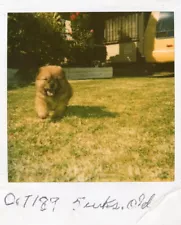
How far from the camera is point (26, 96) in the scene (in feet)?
2.76

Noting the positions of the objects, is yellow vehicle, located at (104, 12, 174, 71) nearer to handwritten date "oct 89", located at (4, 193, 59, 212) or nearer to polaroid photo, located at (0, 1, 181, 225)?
polaroid photo, located at (0, 1, 181, 225)

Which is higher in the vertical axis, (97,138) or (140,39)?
(140,39)

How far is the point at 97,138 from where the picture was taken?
84 cm

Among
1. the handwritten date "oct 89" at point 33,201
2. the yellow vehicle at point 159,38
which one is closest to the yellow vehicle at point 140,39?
the yellow vehicle at point 159,38

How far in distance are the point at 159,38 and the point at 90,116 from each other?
0.61ft

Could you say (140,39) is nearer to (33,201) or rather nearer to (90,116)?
(90,116)

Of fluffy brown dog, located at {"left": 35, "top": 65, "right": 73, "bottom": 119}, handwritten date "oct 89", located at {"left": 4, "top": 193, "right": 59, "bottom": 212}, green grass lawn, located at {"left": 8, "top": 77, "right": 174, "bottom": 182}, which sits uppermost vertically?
fluffy brown dog, located at {"left": 35, "top": 65, "right": 73, "bottom": 119}

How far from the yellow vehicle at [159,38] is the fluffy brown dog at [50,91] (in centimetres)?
16

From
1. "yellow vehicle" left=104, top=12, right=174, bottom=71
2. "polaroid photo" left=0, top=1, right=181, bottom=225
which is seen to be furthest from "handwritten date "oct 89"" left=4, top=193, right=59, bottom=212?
"yellow vehicle" left=104, top=12, right=174, bottom=71

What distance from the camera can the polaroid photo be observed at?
2.69 ft

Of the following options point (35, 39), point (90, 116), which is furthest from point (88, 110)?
point (35, 39)

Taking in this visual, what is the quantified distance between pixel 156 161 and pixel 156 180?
32 mm

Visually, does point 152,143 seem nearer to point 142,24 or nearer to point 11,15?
point 142,24
